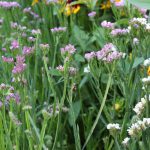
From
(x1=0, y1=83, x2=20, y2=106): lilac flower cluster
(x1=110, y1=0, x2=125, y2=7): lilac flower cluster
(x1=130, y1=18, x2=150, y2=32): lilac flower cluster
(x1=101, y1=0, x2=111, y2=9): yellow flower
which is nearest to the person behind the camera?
(x1=0, y1=83, x2=20, y2=106): lilac flower cluster

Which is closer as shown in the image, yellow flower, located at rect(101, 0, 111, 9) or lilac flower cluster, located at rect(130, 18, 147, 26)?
lilac flower cluster, located at rect(130, 18, 147, 26)

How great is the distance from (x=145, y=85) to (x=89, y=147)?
0.37m

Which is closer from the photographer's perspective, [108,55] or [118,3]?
[108,55]

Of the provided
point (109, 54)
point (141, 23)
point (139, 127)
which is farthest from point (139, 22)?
point (139, 127)

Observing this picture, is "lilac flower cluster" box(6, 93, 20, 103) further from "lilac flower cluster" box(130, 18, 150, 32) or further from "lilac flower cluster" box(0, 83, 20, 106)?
"lilac flower cluster" box(130, 18, 150, 32)

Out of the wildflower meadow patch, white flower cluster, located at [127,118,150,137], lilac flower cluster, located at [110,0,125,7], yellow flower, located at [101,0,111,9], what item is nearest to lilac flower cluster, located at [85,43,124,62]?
the wildflower meadow patch

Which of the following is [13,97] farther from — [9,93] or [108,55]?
[108,55]

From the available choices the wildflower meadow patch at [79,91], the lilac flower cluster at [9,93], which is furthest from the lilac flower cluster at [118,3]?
the lilac flower cluster at [9,93]

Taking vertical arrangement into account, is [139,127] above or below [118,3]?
below

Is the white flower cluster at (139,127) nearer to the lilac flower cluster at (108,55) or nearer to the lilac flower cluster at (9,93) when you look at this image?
the lilac flower cluster at (108,55)

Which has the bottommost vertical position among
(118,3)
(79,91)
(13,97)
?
(79,91)

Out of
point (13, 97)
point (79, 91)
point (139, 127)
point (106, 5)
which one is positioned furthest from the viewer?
point (106, 5)

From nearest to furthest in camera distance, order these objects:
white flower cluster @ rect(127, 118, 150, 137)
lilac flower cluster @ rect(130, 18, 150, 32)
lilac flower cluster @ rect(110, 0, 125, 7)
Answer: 1. white flower cluster @ rect(127, 118, 150, 137)
2. lilac flower cluster @ rect(130, 18, 150, 32)
3. lilac flower cluster @ rect(110, 0, 125, 7)

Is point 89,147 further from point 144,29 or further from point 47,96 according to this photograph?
point 144,29
